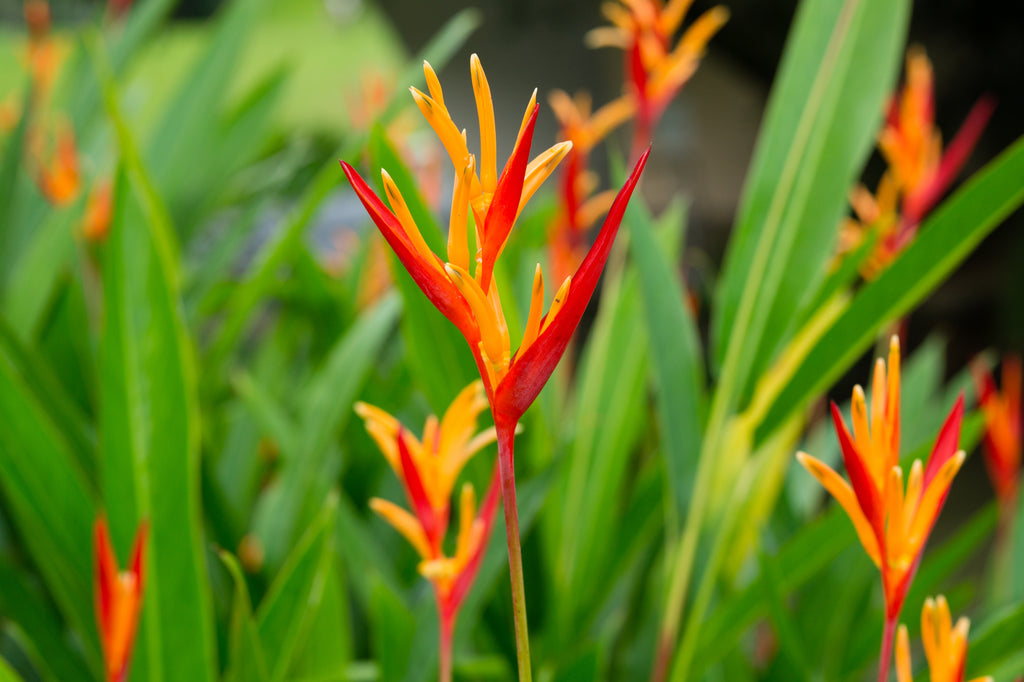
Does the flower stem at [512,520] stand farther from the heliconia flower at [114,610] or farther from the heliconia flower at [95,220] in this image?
the heliconia flower at [95,220]

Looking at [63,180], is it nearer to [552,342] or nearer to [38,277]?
[38,277]

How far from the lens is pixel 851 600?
17.5 inches

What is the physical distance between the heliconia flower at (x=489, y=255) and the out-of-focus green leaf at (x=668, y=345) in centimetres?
23

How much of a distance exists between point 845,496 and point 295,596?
0.22 m

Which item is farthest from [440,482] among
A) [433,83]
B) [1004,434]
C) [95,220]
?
[95,220]

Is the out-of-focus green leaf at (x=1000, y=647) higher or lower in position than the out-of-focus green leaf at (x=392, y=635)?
higher

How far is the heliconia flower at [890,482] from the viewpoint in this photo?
16cm

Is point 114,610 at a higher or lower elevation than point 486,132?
lower

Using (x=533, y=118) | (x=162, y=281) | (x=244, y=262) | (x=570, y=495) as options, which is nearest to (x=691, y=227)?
(x=244, y=262)

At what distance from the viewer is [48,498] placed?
0.33 m

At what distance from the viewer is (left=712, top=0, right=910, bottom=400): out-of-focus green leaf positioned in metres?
0.37

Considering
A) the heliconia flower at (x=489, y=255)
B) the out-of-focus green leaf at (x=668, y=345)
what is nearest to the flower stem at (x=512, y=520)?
the heliconia flower at (x=489, y=255)

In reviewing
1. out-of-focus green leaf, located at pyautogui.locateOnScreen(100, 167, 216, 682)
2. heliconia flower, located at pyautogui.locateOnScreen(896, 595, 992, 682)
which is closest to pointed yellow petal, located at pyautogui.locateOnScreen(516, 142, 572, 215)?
heliconia flower, located at pyautogui.locateOnScreen(896, 595, 992, 682)

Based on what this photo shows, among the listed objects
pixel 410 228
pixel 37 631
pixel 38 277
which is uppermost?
pixel 410 228
